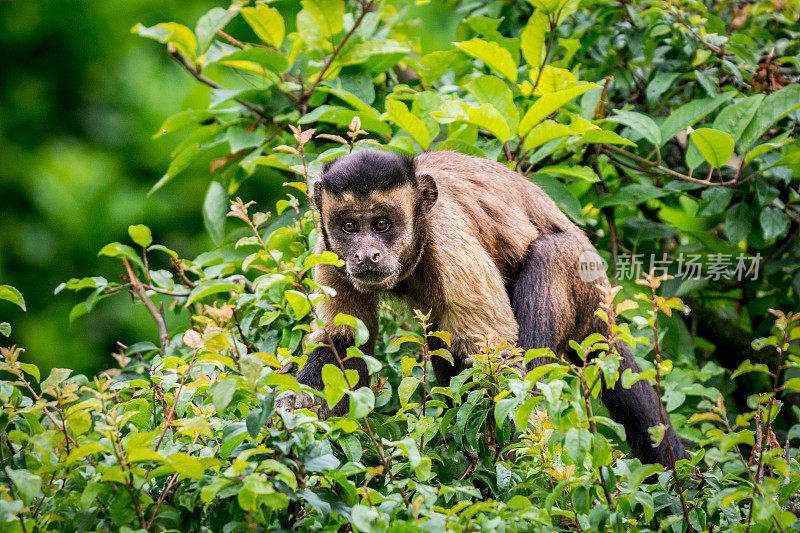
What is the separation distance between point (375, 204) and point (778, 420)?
278cm

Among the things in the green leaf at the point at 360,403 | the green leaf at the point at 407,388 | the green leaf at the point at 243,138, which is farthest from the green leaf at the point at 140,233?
the green leaf at the point at 360,403

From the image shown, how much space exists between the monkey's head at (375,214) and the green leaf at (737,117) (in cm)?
166

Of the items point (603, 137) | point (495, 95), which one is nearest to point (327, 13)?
point (495, 95)

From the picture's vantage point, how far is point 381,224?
11.5 feet

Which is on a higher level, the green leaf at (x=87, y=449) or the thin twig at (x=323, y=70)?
the thin twig at (x=323, y=70)

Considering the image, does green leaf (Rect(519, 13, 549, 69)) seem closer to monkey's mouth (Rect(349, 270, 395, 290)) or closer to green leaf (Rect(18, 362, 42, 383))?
monkey's mouth (Rect(349, 270, 395, 290))

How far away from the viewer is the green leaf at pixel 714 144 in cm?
359

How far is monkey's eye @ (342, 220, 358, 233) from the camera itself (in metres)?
3.52

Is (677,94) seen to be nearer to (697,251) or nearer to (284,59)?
(697,251)

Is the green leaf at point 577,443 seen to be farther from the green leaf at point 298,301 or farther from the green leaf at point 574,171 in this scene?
the green leaf at point 574,171

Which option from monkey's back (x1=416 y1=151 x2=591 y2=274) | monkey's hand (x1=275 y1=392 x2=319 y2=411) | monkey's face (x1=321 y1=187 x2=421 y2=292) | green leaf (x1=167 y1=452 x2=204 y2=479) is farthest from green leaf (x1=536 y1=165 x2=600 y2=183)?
green leaf (x1=167 y1=452 x2=204 y2=479)

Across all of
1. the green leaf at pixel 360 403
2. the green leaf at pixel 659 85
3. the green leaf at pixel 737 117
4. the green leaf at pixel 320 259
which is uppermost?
the green leaf at pixel 659 85

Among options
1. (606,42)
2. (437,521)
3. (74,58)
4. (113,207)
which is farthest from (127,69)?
(437,521)

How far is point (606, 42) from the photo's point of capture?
4703 millimetres
